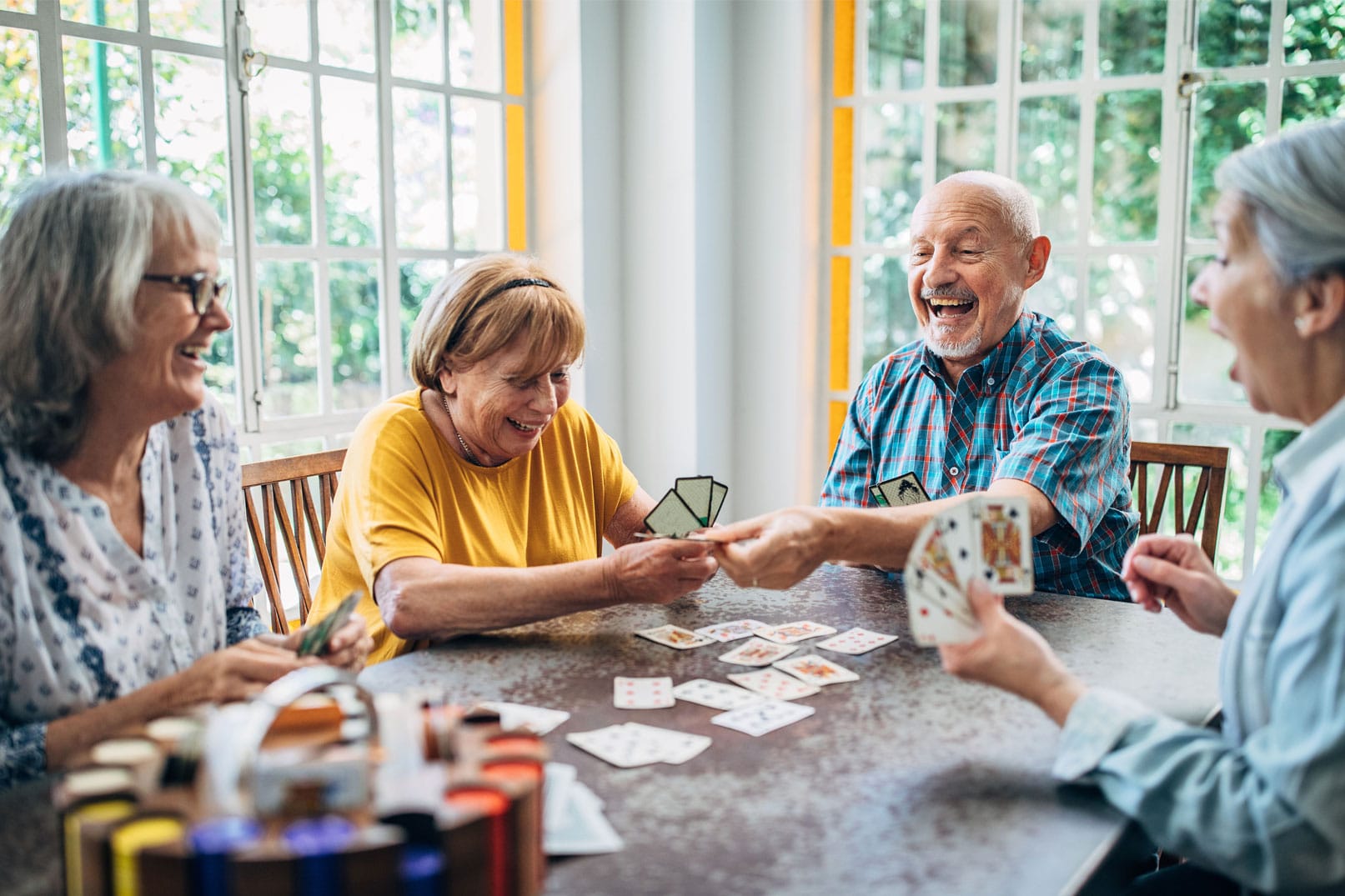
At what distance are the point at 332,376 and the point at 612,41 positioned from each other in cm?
158

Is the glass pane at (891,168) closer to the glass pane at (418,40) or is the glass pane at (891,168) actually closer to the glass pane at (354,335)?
the glass pane at (418,40)

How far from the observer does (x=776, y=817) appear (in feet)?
3.91

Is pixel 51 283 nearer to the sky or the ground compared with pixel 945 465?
nearer to the sky

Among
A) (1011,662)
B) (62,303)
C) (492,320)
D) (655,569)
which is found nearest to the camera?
(1011,662)

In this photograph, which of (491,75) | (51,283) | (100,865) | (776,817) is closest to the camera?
(100,865)

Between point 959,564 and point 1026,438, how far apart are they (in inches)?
37.1

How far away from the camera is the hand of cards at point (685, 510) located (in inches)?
77.5

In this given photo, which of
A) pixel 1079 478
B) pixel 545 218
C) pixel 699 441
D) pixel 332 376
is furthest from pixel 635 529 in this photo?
pixel 545 218

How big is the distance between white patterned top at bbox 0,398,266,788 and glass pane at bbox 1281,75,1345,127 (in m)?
3.16

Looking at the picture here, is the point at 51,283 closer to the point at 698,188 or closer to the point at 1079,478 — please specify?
the point at 1079,478

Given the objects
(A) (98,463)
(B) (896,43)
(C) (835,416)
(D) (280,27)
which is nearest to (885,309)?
(C) (835,416)

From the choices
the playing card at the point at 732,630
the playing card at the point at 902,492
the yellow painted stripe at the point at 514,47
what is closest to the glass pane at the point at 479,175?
the yellow painted stripe at the point at 514,47

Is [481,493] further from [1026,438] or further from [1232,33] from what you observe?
[1232,33]

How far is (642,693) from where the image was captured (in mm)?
1546
